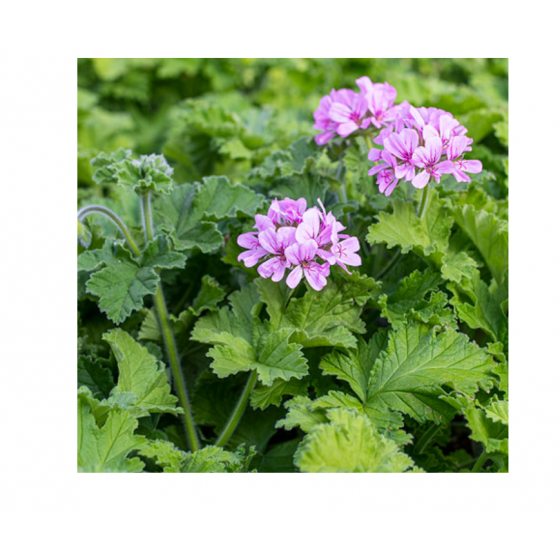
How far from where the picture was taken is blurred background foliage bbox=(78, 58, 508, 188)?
11.1 ft

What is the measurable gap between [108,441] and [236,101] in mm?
3072

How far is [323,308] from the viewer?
2.17 m

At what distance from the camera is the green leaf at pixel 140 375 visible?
83.2 inches

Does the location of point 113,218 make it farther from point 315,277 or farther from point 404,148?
point 404,148

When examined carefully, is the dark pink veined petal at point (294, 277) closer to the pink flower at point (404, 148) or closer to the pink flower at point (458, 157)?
the pink flower at point (404, 148)

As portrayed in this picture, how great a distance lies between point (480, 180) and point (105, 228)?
1495 mm

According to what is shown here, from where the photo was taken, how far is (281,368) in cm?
201

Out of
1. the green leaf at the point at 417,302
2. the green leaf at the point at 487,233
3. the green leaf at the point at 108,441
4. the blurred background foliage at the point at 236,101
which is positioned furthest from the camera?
the blurred background foliage at the point at 236,101

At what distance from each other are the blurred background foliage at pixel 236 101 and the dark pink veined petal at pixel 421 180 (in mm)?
1207

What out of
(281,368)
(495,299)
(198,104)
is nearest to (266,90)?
(198,104)

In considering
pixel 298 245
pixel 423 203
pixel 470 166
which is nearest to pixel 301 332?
pixel 298 245

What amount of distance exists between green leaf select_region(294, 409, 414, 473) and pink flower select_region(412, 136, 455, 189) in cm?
72

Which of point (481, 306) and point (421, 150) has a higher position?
point (421, 150)

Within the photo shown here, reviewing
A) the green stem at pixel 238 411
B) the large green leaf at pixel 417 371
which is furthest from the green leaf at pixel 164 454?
the large green leaf at pixel 417 371
